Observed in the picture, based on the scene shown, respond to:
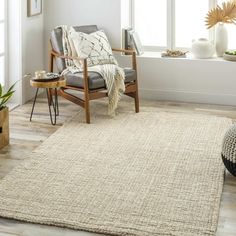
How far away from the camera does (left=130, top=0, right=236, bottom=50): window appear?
6.14 meters

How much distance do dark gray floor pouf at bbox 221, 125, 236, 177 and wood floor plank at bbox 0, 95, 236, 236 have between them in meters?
0.12

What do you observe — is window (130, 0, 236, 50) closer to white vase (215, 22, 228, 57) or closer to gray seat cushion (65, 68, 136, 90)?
white vase (215, 22, 228, 57)

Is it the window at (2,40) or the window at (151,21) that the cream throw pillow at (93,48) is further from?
the window at (151,21)

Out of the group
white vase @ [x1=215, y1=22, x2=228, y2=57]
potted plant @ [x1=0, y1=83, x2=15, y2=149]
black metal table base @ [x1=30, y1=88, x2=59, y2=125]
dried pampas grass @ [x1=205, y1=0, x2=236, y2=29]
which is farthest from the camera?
white vase @ [x1=215, y1=22, x2=228, y2=57]

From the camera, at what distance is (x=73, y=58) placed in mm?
5223

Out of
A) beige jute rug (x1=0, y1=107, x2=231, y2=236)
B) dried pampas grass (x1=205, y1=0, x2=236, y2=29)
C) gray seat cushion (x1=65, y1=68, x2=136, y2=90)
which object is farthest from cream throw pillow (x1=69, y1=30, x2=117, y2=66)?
dried pampas grass (x1=205, y1=0, x2=236, y2=29)

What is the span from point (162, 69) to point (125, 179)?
2288 millimetres

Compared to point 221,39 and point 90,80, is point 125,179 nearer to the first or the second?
point 90,80

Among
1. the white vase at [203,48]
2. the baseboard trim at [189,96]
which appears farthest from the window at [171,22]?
the baseboard trim at [189,96]

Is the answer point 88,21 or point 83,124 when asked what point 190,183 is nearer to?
point 83,124

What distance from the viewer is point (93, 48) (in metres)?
5.54

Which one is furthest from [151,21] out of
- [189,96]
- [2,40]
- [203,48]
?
[2,40]

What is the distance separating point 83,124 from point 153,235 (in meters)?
2.15

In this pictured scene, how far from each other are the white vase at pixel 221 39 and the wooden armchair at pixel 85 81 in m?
1.03
